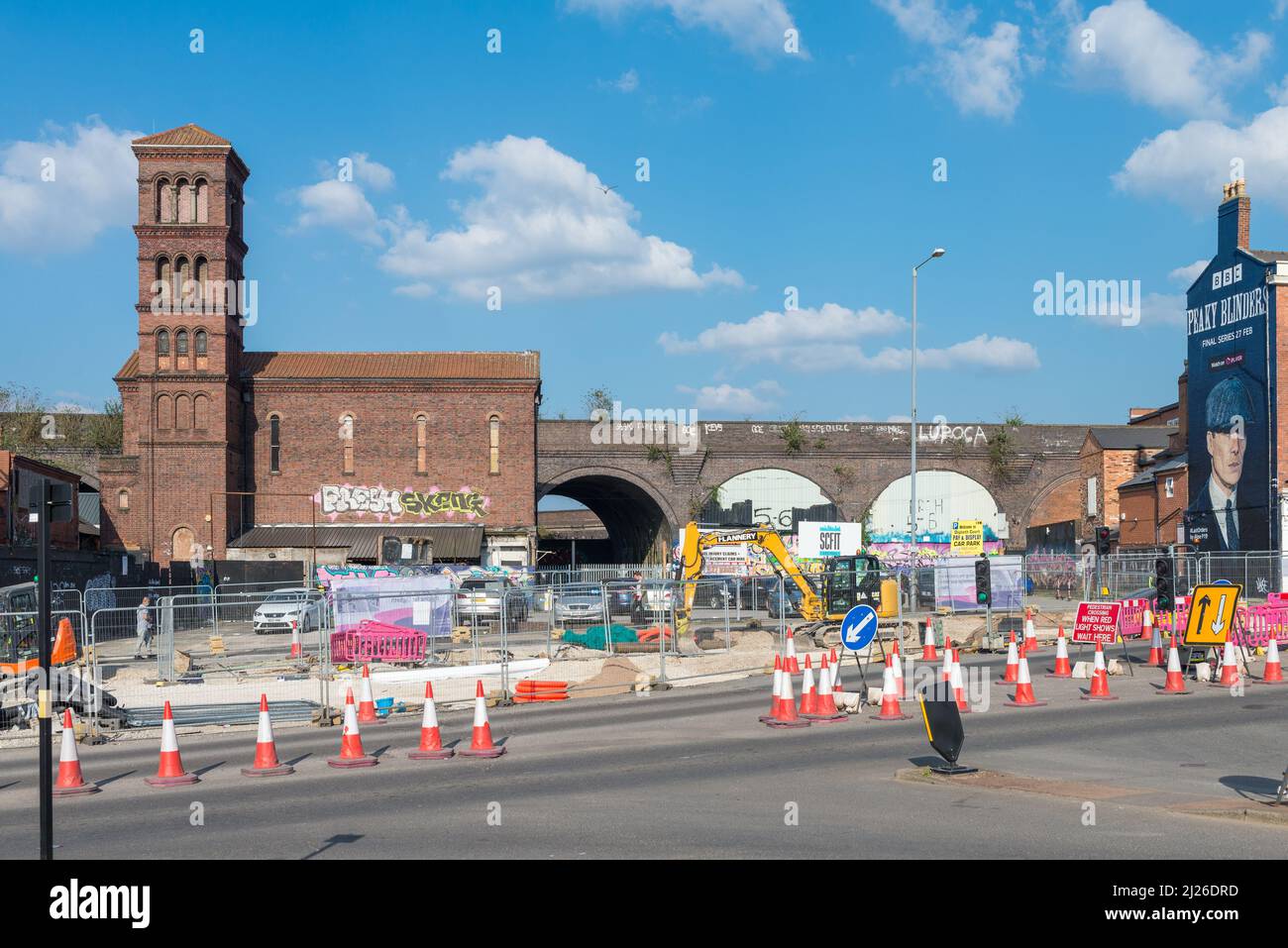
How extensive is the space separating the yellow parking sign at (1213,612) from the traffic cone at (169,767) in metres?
15.9

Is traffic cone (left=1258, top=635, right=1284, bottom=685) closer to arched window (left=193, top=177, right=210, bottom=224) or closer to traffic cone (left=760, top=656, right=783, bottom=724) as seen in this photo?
traffic cone (left=760, top=656, right=783, bottom=724)

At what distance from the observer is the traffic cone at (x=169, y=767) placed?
1334 centimetres

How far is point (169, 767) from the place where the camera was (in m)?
13.5

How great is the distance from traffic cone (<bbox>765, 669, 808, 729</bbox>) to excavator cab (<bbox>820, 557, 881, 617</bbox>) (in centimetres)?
1434

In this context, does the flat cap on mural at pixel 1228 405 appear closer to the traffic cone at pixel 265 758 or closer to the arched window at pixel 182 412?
the traffic cone at pixel 265 758

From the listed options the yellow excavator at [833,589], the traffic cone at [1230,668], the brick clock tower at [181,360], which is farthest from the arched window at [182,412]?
the traffic cone at [1230,668]

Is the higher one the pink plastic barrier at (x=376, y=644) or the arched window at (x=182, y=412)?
the arched window at (x=182, y=412)

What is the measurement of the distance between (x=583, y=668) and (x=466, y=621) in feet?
11.7

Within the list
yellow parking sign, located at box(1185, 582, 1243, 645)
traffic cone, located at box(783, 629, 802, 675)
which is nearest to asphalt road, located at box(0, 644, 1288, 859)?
traffic cone, located at box(783, 629, 802, 675)

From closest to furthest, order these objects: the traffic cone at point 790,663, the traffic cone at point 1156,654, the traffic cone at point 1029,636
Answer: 1. the traffic cone at point 790,663
2. the traffic cone at point 1156,654
3. the traffic cone at point 1029,636

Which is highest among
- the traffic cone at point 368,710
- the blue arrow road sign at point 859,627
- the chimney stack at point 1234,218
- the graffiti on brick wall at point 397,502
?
the chimney stack at point 1234,218

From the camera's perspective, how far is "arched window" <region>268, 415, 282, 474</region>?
5341cm
